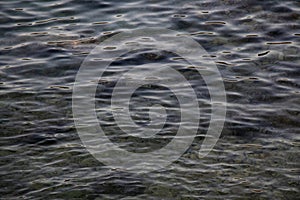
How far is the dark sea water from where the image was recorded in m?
8.41

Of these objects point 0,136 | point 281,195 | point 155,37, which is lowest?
point 281,195

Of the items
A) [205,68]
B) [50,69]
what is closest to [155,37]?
[205,68]

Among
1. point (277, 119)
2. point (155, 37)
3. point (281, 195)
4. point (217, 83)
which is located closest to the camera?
point (281, 195)

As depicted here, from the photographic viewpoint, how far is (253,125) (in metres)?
9.89

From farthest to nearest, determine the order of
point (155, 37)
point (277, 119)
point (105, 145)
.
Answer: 1. point (155, 37)
2. point (277, 119)
3. point (105, 145)

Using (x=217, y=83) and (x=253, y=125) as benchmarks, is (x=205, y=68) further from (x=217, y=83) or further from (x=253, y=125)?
(x=253, y=125)

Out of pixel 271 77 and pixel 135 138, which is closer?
pixel 135 138

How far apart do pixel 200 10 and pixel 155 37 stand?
182 centimetres

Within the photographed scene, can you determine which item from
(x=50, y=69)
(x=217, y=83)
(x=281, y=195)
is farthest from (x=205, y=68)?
(x=281, y=195)

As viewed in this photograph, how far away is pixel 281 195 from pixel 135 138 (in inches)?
106

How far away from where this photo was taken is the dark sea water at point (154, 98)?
841cm

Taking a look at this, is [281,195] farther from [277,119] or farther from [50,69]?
[50,69]

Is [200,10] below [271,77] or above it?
above

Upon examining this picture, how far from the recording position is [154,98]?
10.8 meters
